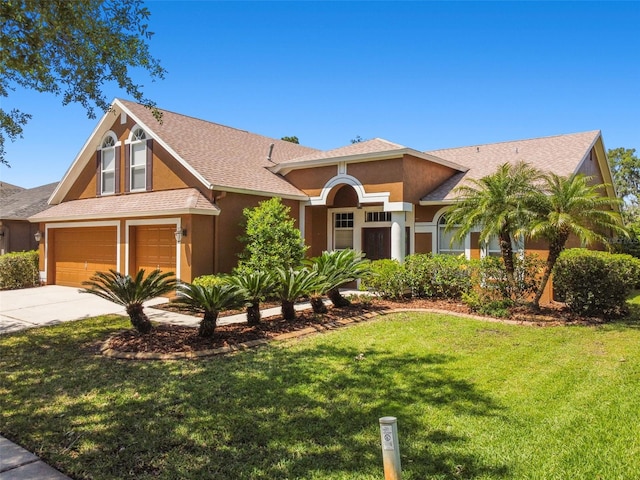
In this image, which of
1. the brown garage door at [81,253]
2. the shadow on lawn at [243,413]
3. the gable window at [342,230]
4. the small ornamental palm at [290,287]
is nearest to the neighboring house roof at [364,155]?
the gable window at [342,230]

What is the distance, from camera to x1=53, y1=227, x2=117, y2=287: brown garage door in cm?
1669

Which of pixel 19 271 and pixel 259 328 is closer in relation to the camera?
pixel 259 328

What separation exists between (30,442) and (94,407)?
84 centimetres

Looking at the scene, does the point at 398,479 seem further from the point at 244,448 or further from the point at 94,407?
the point at 94,407

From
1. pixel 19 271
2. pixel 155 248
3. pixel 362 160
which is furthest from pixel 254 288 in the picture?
pixel 19 271

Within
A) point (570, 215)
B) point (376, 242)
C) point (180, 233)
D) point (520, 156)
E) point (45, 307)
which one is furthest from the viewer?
point (520, 156)

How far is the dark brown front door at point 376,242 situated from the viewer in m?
16.8

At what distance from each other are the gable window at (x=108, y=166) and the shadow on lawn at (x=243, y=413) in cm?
1199

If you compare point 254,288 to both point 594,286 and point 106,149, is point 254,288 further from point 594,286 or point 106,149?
point 106,149

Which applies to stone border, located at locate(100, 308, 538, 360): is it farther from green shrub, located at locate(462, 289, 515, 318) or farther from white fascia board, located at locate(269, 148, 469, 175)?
white fascia board, located at locate(269, 148, 469, 175)

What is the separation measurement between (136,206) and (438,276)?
34.9ft

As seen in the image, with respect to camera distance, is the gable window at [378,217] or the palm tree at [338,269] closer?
the palm tree at [338,269]

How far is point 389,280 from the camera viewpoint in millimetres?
12625

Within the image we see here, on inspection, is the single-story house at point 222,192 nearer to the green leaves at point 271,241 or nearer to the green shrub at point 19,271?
the green shrub at point 19,271
